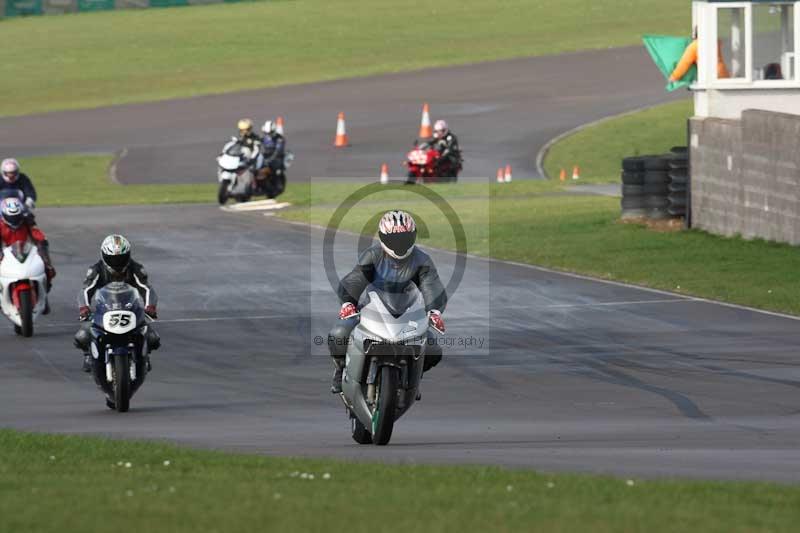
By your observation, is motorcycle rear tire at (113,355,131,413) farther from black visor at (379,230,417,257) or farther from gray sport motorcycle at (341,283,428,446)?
black visor at (379,230,417,257)

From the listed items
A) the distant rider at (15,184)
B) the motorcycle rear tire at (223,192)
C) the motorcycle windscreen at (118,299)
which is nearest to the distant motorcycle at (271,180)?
the motorcycle rear tire at (223,192)

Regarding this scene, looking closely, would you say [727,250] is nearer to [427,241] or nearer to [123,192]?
[427,241]

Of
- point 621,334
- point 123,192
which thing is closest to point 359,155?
point 123,192

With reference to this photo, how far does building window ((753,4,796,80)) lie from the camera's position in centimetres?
2664

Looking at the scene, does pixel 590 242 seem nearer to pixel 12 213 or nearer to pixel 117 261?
pixel 12 213

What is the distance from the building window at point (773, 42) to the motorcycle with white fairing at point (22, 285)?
12447 millimetres

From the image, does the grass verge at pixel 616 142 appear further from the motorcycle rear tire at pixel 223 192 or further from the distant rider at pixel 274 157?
the motorcycle rear tire at pixel 223 192

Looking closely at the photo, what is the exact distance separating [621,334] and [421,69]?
44.4 metres

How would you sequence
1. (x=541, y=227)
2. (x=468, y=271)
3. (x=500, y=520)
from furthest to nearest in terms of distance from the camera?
(x=541, y=227) < (x=468, y=271) < (x=500, y=520)

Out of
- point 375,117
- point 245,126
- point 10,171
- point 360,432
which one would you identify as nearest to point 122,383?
point 360,432

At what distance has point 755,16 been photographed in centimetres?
2666

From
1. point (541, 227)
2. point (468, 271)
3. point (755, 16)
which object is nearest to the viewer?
point (468, 271)

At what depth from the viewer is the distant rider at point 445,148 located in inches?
1489

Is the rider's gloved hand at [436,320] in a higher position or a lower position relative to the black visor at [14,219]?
lower
